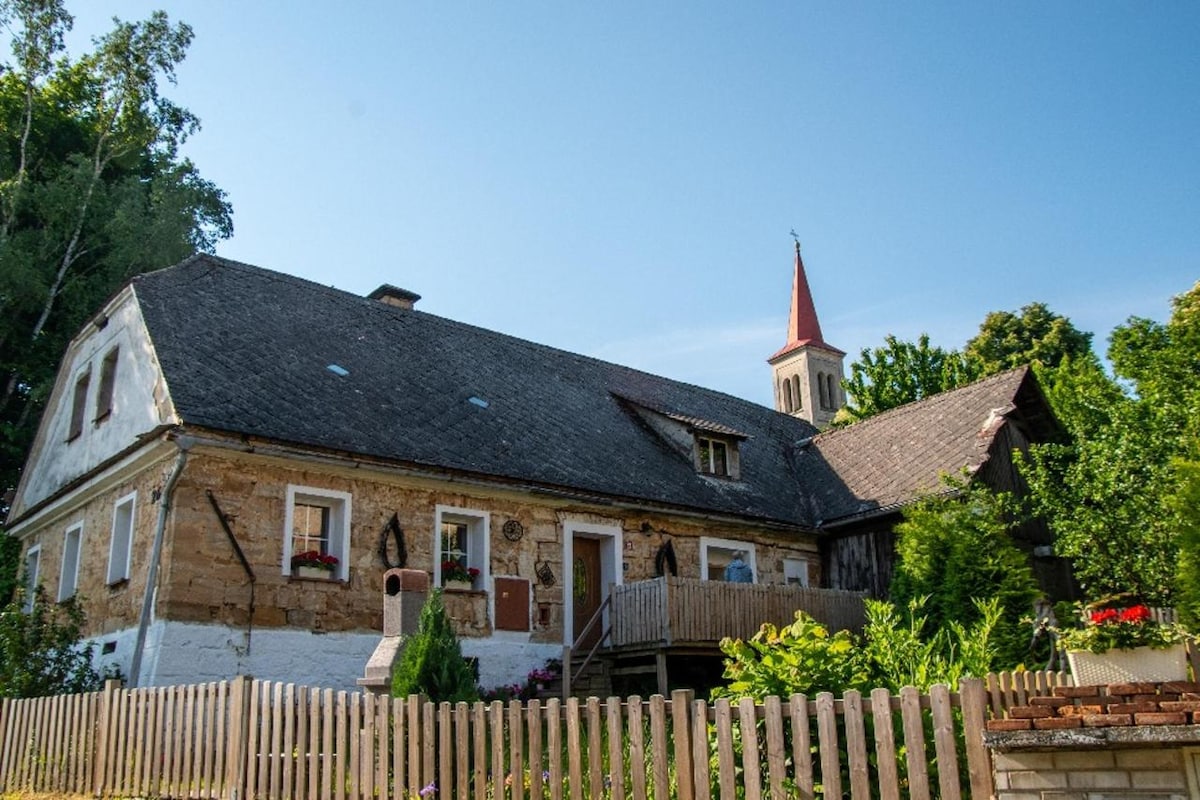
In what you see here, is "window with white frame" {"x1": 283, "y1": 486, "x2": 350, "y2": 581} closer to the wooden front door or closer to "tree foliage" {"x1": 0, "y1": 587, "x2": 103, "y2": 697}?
"tree foliage" {"x1": 0, "y1": 587, "x2": 103, "y2": 697}

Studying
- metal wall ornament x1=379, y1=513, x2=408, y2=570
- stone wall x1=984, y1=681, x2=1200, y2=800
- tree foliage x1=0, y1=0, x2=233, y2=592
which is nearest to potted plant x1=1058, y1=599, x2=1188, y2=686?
stone wall x1=984, y1=681, x2=1200, y2=800

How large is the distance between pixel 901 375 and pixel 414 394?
20101 millimetres

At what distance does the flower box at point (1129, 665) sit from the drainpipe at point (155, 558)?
11.3 metres

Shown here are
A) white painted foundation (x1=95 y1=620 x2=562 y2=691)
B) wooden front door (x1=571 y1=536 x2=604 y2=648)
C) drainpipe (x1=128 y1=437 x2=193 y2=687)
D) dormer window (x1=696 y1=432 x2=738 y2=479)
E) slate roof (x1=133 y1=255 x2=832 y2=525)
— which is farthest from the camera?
dormer window (x1=696 y1=432 x2=738 y2=479)

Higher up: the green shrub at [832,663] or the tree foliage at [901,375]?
the tree foliage at [901,375]

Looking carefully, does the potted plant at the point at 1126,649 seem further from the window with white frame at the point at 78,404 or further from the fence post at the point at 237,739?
the window with white frame at the point at 78,404

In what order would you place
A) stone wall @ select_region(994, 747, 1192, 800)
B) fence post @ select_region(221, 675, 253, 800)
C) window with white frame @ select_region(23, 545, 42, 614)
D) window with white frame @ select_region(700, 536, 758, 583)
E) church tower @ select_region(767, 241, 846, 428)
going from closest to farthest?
stone wall @ select_region(994, 747, 1192, 800), fence post @ select_region(221, 675, 253, 800), window with white frame @ select_region(23, 545, 42, 614), window with white frame @ select_region(700, 536, 758, 583), church tower @ select_region(767, 241, 846, 428)

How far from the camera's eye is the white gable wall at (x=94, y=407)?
51.8ft

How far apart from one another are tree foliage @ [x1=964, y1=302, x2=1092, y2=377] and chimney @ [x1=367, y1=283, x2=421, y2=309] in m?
20.5

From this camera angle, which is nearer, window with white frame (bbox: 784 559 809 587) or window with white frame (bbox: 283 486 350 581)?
window with white frame (bbox: 283 486 350 581)

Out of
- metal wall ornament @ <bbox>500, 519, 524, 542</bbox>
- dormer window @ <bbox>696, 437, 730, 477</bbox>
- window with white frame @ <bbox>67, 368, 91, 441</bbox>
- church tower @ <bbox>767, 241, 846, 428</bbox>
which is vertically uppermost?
church tower @ <bbox>767, 241, 846, 428</bbox>

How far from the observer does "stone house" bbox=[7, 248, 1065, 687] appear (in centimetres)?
1434

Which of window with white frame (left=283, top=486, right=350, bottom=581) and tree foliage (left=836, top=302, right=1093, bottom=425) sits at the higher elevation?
tree foliage (left=836, top=302, right=1093, bottom=425)

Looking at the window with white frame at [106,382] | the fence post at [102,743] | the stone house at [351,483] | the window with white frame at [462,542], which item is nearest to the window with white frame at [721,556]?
the stone house at [351,483]
